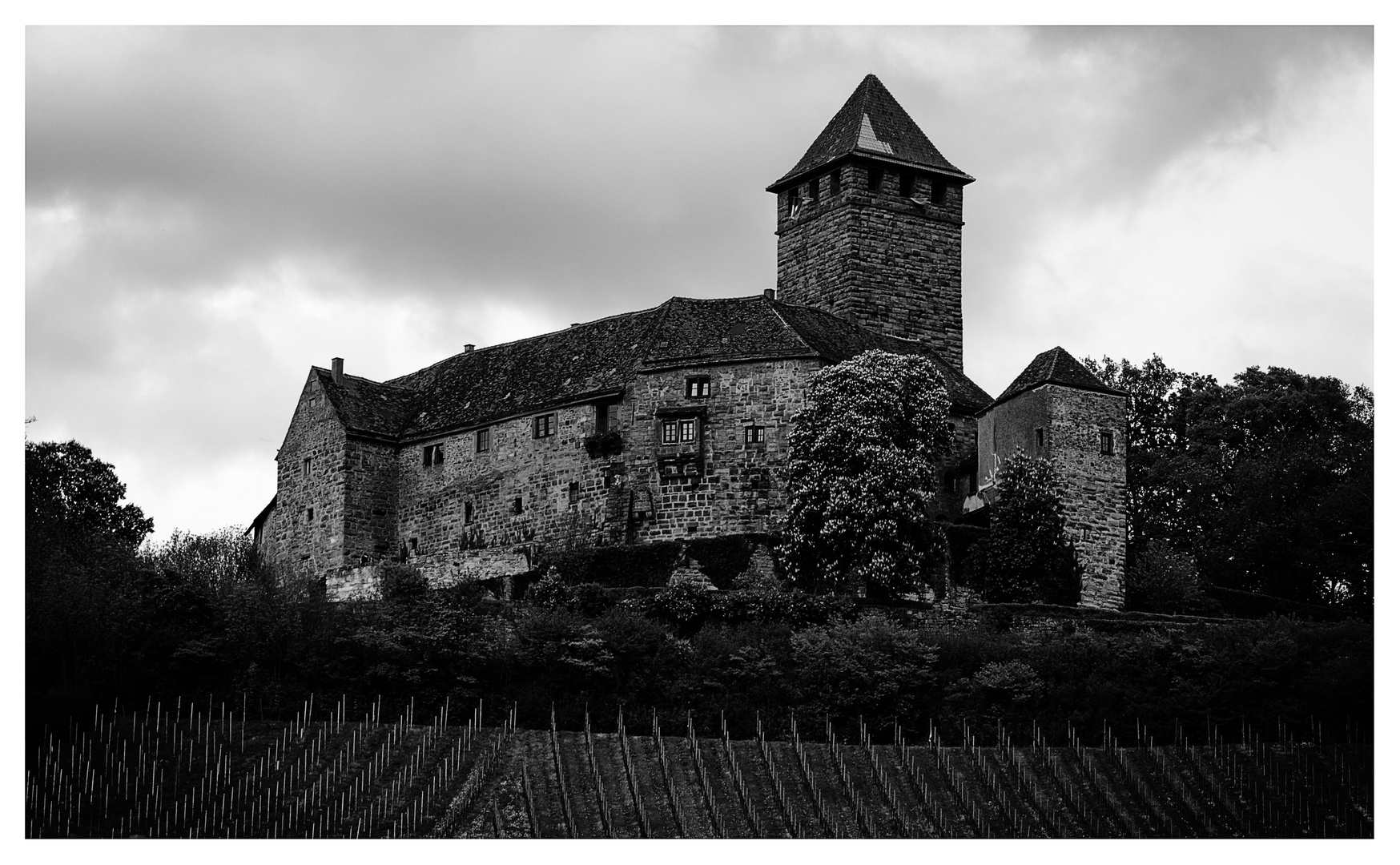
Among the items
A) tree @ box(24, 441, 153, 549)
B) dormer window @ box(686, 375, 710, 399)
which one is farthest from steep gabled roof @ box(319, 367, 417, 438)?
dormer window @ box(686, 375, 710, 399)

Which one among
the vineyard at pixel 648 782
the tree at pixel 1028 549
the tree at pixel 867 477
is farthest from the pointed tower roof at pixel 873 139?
the vineyard at pixel 648 782

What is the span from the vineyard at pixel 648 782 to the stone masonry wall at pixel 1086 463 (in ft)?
43.8

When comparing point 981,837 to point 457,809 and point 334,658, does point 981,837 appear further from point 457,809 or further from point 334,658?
point 334,658

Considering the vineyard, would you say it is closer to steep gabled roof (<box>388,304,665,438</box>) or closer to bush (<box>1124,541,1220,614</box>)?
bush (<box>1124,541,1220,614</box>)

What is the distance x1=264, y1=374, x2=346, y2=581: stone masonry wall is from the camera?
78.5m

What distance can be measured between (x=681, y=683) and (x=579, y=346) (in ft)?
74.0

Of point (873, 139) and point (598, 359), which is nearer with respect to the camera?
point (598, 359)

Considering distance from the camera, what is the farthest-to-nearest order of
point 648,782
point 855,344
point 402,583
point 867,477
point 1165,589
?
point 855,344 → point 1165,589 → point 402,583 → point 867,477 → point 648,782

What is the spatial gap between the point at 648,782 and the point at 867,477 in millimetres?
16481

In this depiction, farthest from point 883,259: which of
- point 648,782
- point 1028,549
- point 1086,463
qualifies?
point 648,782

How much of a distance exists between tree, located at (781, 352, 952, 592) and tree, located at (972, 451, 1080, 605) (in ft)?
4.73

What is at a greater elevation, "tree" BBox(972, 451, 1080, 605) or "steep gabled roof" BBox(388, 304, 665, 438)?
"steep gabled roof" BBox(388, 304, 665, 438)

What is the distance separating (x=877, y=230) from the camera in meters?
81.9

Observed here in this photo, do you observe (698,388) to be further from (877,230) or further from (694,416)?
(877,230)
